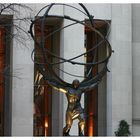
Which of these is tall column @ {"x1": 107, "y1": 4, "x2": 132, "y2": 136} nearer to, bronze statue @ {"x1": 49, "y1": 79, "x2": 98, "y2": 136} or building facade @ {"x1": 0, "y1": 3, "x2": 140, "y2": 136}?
building facade @ {"x1": 0, "y1": 3, "x2": 140, "y2": 136}

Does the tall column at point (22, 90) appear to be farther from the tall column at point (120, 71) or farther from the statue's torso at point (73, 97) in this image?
the statue's torso at point (73, 97)

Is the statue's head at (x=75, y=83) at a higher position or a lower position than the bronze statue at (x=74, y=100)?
higher

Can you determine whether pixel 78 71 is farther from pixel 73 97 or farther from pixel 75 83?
pixel 75 83

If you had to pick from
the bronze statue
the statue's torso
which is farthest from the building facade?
the statue's torso

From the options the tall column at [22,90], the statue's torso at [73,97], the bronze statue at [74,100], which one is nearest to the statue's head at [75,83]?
the bronze statue at [74,100]

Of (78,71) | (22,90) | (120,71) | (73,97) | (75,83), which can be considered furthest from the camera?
(120,71)

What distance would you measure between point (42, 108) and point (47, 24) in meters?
4.53

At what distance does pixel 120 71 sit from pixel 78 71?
2196 millimetres

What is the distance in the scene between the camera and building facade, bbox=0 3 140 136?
79.4 ft

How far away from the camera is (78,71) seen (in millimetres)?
24875

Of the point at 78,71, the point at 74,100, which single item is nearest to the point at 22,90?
the point at 78,71

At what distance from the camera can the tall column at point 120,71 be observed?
25328 millimetres

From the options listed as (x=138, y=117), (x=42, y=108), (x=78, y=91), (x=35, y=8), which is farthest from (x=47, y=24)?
(x=78, y=91)

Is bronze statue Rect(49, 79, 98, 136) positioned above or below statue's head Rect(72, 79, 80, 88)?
below
